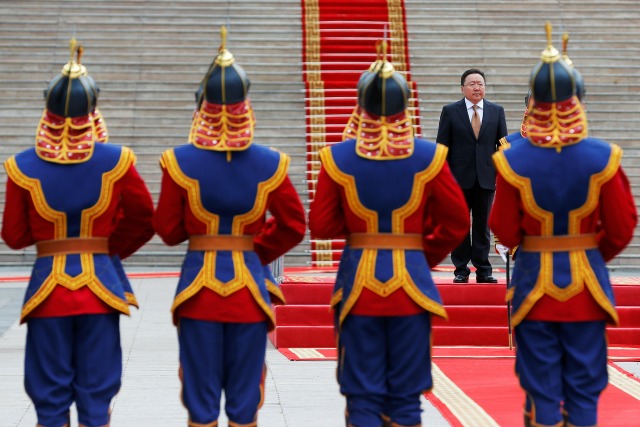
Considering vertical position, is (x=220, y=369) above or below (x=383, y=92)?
below

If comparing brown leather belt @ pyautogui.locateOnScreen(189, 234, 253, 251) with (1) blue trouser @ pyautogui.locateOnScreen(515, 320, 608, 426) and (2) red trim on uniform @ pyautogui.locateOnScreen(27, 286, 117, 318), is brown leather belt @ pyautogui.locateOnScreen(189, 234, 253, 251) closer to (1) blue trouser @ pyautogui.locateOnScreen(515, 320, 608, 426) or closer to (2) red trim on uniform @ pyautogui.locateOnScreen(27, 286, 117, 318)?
(2) red trim on uniform @ pyautogui.locateOnScreen(27, 286, 117, 318)

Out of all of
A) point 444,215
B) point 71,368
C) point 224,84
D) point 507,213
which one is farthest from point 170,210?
point 507,213

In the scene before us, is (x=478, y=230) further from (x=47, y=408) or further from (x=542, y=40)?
(x=542, y=40)

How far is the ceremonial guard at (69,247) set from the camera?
5.91 metres

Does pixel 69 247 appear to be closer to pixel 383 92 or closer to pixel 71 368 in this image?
pixel 71 368

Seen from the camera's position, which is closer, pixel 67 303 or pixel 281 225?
pixel 67 303

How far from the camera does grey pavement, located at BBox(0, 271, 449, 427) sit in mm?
7359

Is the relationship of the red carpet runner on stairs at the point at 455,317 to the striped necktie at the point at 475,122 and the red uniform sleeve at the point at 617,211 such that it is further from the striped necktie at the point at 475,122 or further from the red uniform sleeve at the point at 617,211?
the red uniform sleeve at the point at 617,211

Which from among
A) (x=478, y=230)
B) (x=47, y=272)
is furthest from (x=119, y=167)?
(x=478, y=230)

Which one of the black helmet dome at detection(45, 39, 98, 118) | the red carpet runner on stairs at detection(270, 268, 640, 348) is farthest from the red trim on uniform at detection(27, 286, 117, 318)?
the red carpet runner on stairs at detection(270, 268, 640, 348)

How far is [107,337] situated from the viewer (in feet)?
19.6

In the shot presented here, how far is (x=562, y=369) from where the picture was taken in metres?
5.99

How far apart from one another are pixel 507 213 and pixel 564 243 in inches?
11.5

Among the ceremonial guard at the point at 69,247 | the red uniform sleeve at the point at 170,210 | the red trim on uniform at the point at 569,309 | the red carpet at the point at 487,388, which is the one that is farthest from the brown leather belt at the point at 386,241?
the red carpet at the point at 487,388
